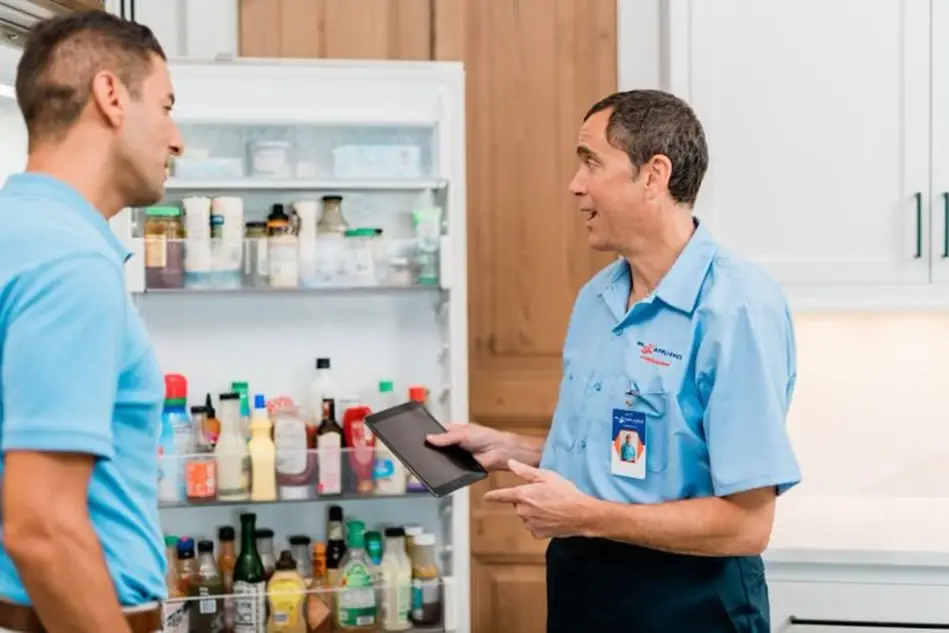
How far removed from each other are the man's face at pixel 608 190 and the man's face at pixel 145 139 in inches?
27.8

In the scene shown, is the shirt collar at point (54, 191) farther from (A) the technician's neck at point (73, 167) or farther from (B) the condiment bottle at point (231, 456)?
(B) the condiment bottle at point (231, 456)

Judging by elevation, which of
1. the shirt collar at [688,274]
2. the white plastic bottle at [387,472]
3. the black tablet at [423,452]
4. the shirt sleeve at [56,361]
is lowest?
the white plastic bottle at [387,472]

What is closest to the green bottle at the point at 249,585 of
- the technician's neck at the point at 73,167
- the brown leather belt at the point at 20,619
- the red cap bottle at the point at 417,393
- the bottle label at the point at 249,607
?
the bottle label at the point at 249,607

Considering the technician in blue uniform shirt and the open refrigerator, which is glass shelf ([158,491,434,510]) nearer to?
the open refrigerator

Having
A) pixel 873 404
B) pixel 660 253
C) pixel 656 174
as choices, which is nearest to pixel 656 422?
pixel 660 253

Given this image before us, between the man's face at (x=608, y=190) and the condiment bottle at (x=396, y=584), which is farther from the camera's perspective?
the condiment bottle at (x=396, y=584)

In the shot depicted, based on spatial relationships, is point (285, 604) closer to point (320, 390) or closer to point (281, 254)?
point (320, 390)

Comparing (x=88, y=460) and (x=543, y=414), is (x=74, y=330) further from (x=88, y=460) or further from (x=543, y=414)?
(x=543, y=414)

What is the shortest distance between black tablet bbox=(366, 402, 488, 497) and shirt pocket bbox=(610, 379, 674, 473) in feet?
0.98

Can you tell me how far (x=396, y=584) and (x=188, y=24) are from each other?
1309 millimetres

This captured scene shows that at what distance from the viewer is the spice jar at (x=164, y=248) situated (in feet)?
6.70

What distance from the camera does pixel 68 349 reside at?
3.19ft

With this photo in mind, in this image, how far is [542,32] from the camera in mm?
2418

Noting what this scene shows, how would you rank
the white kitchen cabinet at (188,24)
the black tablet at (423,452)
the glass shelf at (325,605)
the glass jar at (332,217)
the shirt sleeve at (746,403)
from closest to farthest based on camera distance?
the shirt sleeve at (746,403) → the black tablet at (423,452) → the glass shelf at (325,605) → the glass jar at (332,217) → the white kitchen cabinet at (188,24)
